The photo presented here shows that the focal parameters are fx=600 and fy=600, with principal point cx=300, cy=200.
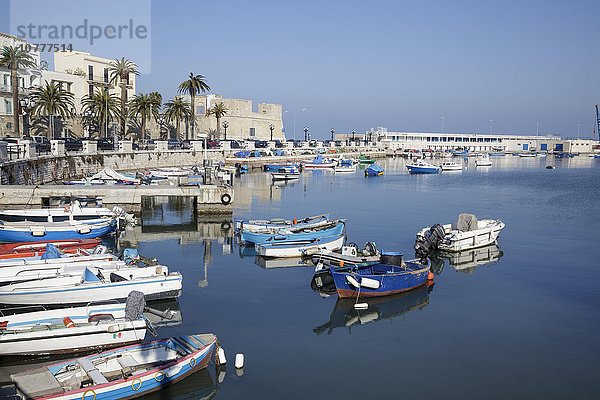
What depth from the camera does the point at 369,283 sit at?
21.0 m

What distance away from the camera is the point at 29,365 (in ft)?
48.5

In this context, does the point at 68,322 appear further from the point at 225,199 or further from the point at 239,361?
the point at 225,199

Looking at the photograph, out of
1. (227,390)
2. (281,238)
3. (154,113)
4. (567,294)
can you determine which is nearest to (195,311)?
(227,390)

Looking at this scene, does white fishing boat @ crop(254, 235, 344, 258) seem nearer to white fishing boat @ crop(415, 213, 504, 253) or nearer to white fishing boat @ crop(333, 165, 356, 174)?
white fishing boat @ crop(415, 213, 504, 253)

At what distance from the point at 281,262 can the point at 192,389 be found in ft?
42.9

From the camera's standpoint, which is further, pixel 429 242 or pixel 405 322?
pixel 429 242

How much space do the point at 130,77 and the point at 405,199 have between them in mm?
45671

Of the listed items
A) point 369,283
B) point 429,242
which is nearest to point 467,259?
point 429,242

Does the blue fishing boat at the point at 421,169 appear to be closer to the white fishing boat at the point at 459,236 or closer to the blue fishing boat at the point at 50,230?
the white fishing boat at the point at 459,236

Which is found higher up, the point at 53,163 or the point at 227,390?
the point at 53,163

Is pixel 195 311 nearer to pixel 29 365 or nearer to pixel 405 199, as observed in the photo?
pixel 29 365

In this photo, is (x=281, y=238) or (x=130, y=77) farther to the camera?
(x=130, y=77)

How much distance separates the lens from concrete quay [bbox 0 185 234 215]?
1302 inches

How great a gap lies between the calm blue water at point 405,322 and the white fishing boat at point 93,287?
1208 millimetres
